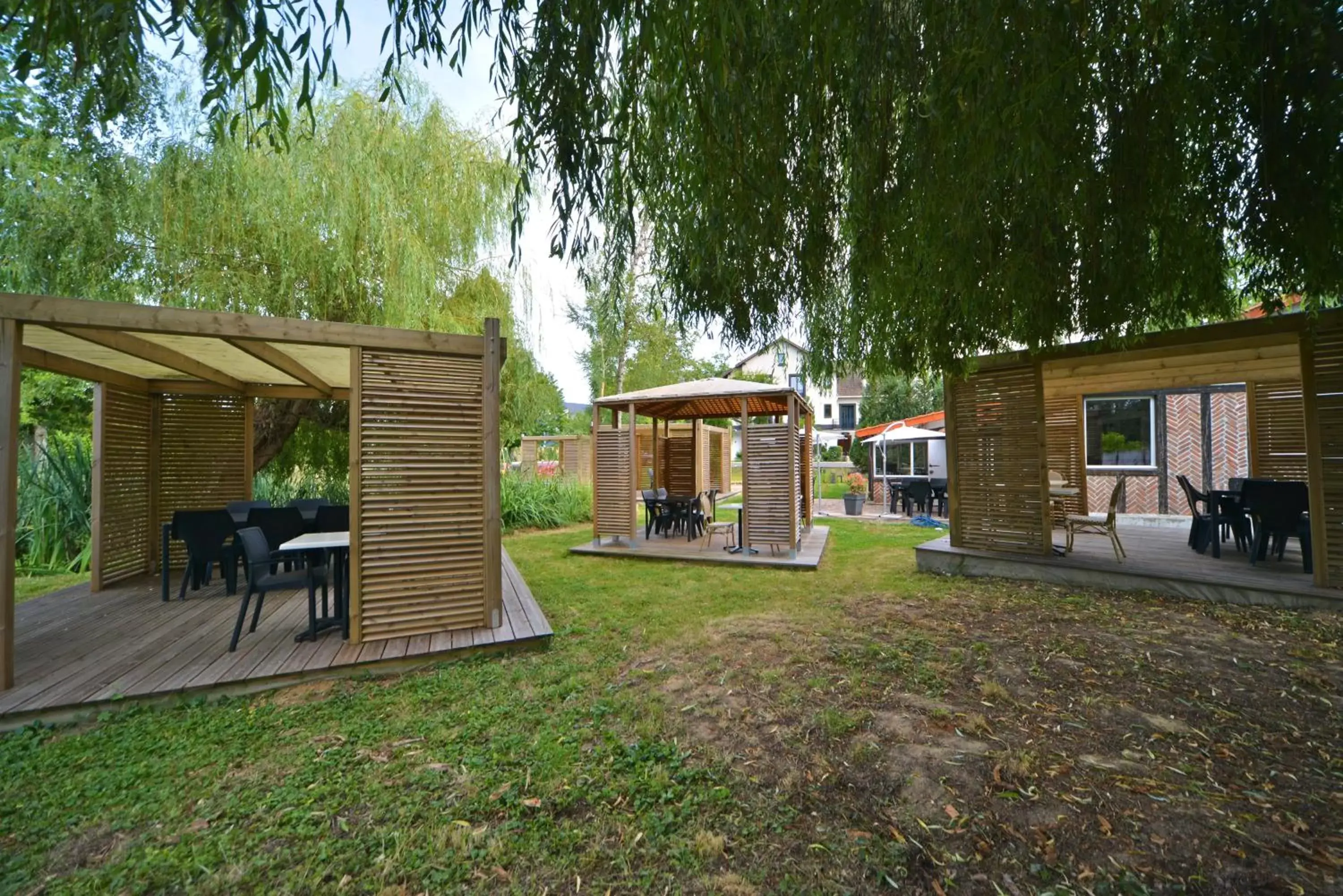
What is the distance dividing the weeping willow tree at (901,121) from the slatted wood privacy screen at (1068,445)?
17.5 feet

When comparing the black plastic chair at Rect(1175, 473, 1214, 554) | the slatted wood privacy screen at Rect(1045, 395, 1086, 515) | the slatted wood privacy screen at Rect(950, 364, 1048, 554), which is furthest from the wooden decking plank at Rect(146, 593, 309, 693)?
the slatted wood privacy screen at Rect(1045, 395, 1086, 515)

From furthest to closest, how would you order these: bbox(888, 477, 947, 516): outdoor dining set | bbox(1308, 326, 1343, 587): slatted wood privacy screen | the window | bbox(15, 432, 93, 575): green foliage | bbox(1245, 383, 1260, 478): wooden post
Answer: bbox(888, 477, 947, 516): outdoor dining set
the window
bbox(1245, 383, 1260, 478): wooden post
bbox(15, 432, 93, 575): green foliage
bbox(1308, 326, 1343, 587): slatted wood privacy screen

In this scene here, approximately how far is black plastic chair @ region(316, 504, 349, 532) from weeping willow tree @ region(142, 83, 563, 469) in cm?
306

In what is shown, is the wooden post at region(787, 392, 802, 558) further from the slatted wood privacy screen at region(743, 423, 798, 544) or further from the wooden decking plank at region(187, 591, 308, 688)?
the wooden decking plank at region(187, 591, 308, 688)

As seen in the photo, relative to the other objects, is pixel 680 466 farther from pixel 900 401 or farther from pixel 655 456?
pixel 900 401

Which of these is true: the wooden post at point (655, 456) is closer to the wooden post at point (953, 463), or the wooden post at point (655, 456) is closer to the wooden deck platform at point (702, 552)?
the wooden deck platform at point (702, 552)

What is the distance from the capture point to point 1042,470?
6.43 m

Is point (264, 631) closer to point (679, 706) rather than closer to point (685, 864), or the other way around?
point (679, 706)

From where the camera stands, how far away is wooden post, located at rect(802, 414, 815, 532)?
36.0ft

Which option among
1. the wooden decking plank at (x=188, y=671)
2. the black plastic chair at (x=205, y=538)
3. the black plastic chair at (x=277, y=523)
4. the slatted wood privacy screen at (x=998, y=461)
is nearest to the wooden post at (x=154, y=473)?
the black plastic chair at (x=205, y=538)

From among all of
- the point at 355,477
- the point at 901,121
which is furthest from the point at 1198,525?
the point at 355,477

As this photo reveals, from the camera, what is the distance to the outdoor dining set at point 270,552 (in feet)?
13.7

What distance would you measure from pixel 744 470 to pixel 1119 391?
707 cm

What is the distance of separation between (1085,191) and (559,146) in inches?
118
